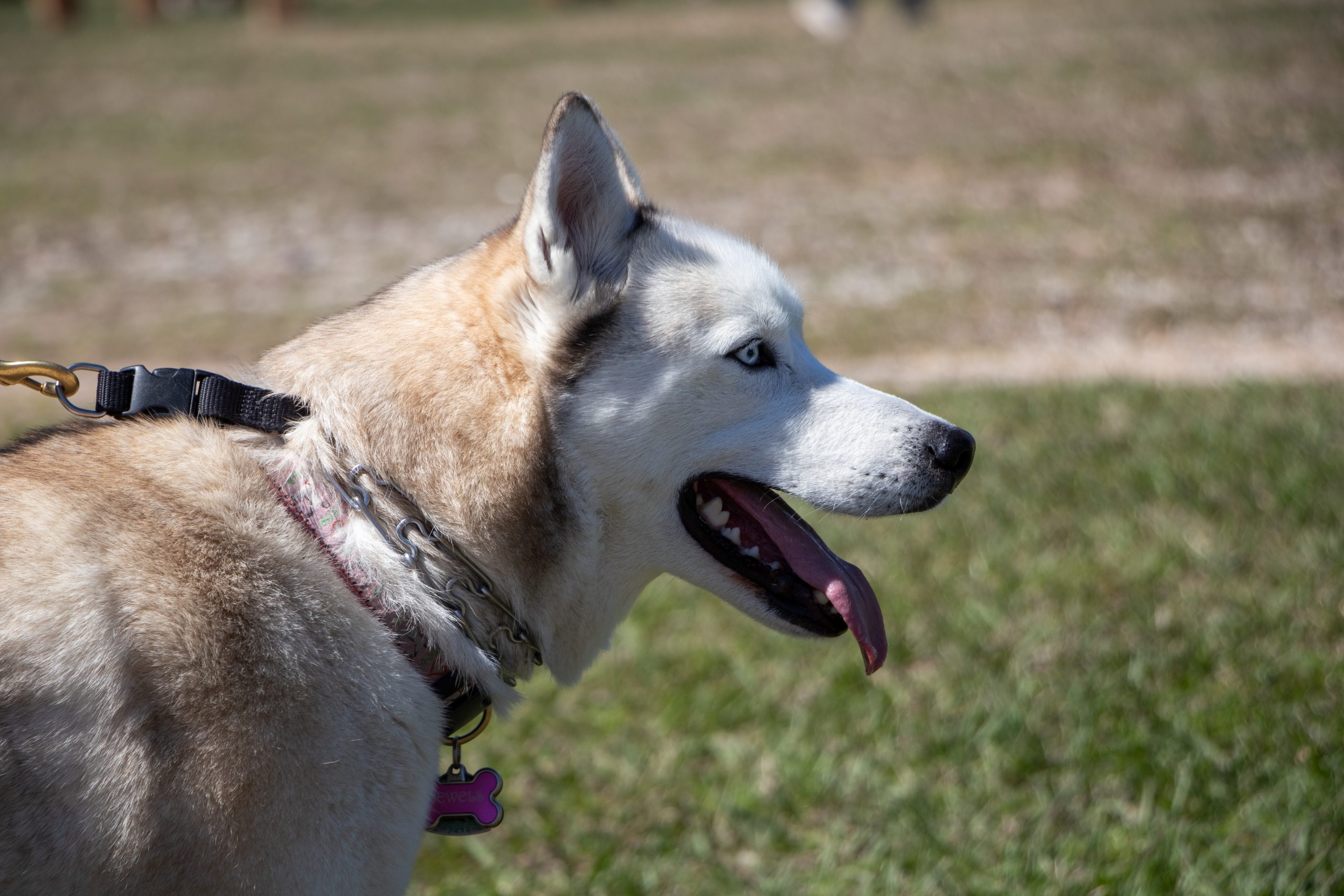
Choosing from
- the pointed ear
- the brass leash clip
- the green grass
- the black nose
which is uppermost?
the pointed ear

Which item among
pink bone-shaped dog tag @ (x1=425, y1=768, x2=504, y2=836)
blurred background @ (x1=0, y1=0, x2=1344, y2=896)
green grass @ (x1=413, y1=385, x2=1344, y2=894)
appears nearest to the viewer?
pink bone-shaped dog tag @ (x1=425, y1=768, x2=504, y2=836)

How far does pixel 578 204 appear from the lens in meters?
2.49

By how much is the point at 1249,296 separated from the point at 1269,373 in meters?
2.08

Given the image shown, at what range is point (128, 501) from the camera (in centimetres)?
202

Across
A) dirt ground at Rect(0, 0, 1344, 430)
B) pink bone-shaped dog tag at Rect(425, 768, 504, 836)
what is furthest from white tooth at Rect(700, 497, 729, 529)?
dirt ground at Rect(0, 0, 1344, 430)

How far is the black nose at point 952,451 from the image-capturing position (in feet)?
8.25

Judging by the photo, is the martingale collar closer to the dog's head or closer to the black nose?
the dog's head

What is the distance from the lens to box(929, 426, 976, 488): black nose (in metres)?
2.51

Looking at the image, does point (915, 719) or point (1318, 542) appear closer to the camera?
point (915, 719)

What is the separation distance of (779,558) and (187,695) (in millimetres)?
1305

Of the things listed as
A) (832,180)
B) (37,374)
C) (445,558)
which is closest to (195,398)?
(37,374)

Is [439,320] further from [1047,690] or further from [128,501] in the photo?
[1047,690]

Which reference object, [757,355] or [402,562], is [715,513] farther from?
[402,562]

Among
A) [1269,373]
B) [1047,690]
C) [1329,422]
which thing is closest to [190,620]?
[1047,690]
